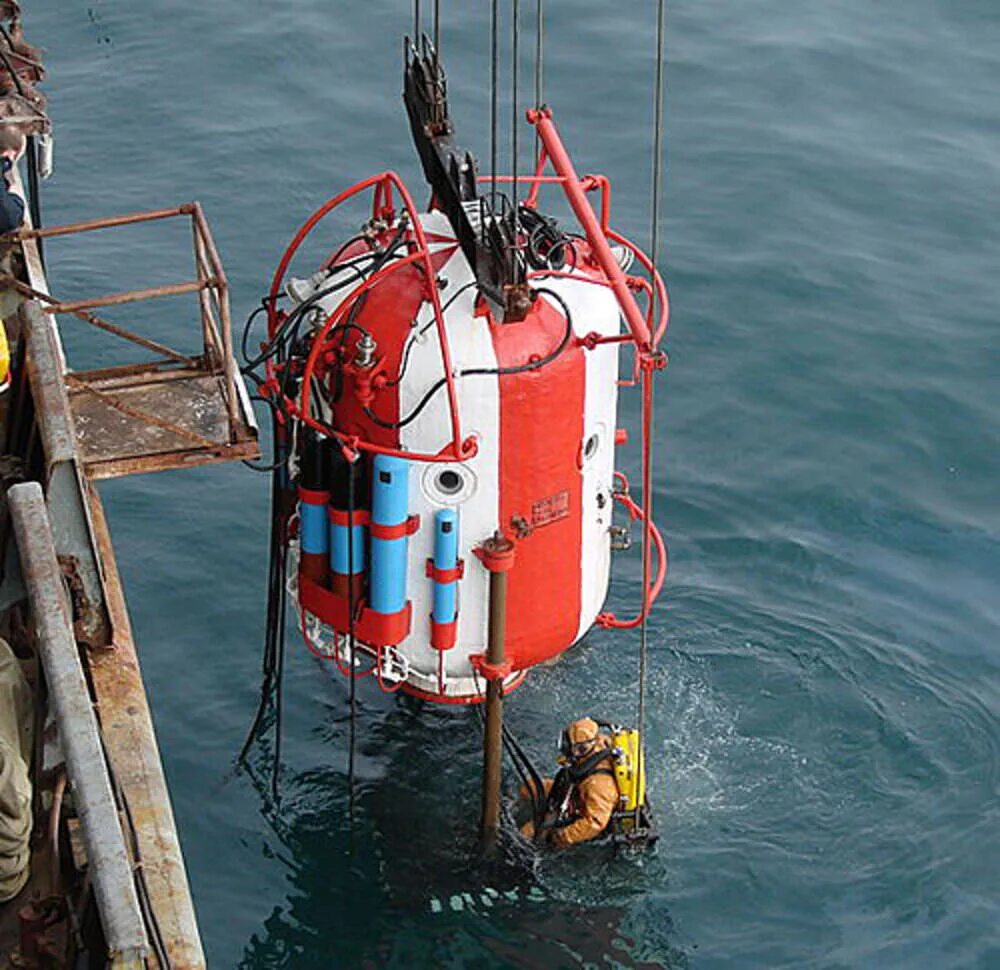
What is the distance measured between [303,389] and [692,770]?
5021 millimetres

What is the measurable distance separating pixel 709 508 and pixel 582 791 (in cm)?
566

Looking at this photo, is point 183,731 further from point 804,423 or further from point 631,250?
point 804,423

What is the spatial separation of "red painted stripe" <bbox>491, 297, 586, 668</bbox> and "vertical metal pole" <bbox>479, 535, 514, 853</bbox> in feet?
0.61

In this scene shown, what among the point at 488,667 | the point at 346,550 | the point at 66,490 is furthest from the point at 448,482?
the point at 66,490

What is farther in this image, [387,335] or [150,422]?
[387,335]

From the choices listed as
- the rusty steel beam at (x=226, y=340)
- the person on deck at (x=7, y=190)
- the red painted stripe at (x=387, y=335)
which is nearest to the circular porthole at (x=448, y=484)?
the red painted stripe at (x=387, y=335)

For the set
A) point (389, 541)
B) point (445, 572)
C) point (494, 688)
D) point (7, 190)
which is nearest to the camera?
point (389, 541)

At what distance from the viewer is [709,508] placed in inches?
706

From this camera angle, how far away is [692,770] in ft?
47.9

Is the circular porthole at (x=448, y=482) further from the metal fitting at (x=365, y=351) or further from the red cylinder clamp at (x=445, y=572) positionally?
the metal fitting at (x=365, y=351)

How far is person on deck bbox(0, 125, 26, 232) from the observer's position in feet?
41.5

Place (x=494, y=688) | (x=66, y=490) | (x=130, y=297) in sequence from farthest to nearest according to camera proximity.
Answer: (x=494, y=688) < (x=130, y=297) < (x=66, y=490)

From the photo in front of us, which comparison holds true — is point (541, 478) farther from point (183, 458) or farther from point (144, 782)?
point (144, 782)

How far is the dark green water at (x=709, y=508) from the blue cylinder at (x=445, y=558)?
7.85ft
